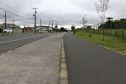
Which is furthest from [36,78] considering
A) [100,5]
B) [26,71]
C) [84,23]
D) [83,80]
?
[84,23]

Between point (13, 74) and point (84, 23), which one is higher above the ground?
point (84, 23)

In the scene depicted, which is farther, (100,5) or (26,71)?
(100,5)

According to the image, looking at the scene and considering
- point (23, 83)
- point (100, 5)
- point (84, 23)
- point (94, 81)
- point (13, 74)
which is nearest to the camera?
point (23, 83)

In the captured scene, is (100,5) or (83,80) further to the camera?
(100,5)

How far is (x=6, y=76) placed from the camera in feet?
11.8

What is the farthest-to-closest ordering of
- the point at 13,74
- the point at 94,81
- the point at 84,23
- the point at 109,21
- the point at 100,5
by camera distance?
the point at 84,23 → the point at 109,21 → the point at 100,5 → the point at 13,74 → the point at 94,81

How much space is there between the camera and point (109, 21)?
26141 mm

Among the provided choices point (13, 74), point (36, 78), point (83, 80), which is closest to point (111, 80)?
point (83, 80)

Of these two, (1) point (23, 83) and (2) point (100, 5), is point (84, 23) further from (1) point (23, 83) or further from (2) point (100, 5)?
(1) point (23, 83)

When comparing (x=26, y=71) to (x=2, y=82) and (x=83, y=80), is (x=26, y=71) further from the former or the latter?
(x=83, y=80)

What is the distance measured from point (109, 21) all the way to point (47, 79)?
24926 mm

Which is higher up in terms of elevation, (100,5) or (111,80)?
(100,5)

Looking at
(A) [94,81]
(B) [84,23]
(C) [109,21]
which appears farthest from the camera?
(B) [84,23]

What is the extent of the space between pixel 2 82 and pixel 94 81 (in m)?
2.19
